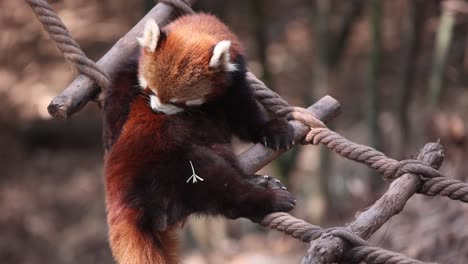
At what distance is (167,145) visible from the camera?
2502 millimetres

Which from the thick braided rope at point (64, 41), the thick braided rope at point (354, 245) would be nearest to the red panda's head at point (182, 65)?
the thick braided rope at point (64, 41)

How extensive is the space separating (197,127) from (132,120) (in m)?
0.23

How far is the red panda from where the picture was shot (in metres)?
2.41

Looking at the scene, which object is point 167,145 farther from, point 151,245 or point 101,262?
point 101,262

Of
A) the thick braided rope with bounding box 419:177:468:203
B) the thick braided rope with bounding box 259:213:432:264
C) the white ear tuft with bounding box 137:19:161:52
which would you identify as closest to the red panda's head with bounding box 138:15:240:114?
the white ear tuft with bounding box 137:19:161:52

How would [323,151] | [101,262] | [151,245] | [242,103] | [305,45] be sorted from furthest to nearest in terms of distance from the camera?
[305,45], [101,262], [323,151], [242,103], [151,245]

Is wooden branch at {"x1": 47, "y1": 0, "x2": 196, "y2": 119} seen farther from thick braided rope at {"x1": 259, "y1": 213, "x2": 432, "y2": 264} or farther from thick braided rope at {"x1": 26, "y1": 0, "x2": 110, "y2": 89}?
thick braided rope at {"x1": 259, "y1": 213, "x2": 432, "y2": 264}

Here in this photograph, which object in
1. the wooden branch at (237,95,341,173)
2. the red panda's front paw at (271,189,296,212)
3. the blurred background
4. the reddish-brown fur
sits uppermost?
the reddish-brown fur

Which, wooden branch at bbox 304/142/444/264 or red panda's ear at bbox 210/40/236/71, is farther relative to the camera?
red panda's ear at bbox 210/40/236/71

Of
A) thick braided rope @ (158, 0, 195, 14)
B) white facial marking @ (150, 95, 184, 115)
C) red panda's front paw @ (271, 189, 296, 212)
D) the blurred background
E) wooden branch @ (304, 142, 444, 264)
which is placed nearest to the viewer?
wooden branch @ (304, 142, 444, 264)

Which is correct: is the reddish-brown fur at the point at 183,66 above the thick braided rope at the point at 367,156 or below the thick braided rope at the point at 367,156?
above

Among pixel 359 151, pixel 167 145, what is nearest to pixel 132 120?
pixel 167 145

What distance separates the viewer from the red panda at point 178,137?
2.41 metres

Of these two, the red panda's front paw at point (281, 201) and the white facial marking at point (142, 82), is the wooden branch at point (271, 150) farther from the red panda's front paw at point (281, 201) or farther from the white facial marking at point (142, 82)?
the white facial marking at point (142, 82)
